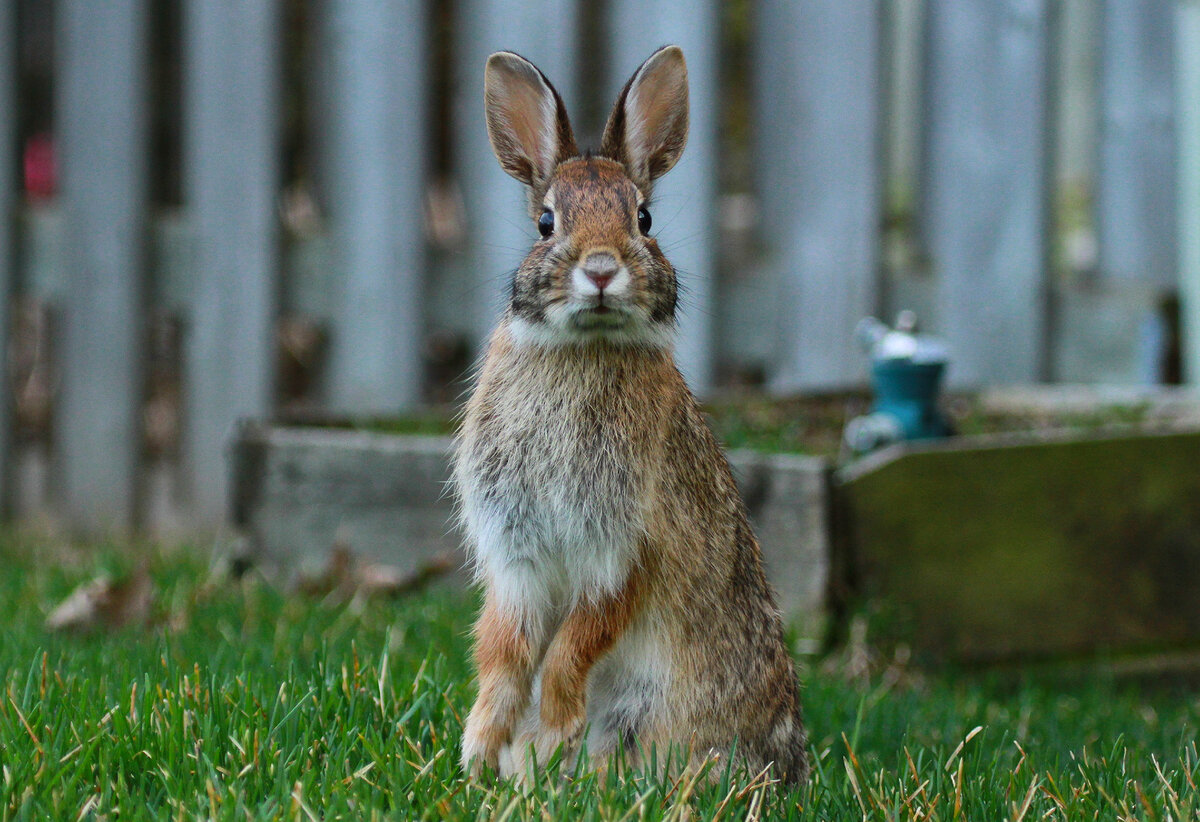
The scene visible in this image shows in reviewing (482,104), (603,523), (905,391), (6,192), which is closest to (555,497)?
(603,523)

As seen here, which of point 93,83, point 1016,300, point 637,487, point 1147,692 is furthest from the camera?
point 93,83

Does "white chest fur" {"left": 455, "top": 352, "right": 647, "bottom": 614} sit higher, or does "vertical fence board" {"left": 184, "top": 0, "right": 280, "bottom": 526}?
"vertical fence board" {"left": 184, "top": 0, "right": 280, "bottom": 526}

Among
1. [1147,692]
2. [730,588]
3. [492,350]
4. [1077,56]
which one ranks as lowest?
[1147,692]

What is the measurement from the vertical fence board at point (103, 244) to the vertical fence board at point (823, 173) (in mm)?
2530


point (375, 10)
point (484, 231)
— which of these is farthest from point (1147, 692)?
point (375, 10)

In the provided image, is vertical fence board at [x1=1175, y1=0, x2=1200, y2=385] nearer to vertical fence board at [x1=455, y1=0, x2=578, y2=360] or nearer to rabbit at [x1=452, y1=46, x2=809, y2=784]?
vertical fence board at [x1=455, y1=0, x2=578, y2=360]

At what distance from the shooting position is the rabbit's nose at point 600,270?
2070 mm

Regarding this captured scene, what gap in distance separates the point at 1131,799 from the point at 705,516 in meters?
0.86

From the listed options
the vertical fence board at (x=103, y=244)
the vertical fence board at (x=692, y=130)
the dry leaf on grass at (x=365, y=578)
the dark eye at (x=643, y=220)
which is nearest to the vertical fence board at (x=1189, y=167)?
the vertical fence board at (x=692, y=130)

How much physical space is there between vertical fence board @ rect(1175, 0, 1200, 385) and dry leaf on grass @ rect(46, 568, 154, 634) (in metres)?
3.60

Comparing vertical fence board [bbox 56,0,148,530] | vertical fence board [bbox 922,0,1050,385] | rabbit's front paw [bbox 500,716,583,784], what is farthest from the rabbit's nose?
vertical fence board [bbox 56,0,148,530]

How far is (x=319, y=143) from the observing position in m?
5.22

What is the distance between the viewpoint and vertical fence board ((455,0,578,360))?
4.91 metres

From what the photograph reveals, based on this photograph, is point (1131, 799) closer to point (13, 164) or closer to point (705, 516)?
point (705, 516)
